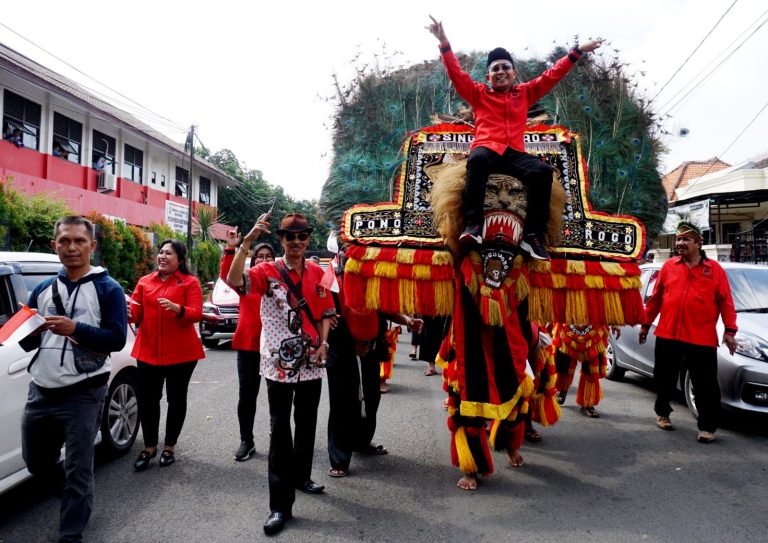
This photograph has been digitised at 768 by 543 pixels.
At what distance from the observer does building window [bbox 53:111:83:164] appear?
18984 millimetres

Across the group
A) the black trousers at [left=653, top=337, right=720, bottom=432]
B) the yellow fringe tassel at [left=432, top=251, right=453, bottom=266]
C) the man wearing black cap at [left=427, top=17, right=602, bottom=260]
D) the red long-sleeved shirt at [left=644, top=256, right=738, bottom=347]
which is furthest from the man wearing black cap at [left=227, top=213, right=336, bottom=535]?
the black trousers at [left=653, top=337, right=720, bottom=432]

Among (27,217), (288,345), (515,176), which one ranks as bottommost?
(288,345)

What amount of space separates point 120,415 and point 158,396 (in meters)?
0.42

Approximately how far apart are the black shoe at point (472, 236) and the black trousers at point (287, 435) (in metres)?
1.37

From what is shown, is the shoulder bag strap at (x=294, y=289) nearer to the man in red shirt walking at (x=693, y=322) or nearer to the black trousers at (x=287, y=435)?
the black trousers at (x=287, y=435)

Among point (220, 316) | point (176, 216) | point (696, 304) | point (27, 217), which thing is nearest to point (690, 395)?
point (696, 304)

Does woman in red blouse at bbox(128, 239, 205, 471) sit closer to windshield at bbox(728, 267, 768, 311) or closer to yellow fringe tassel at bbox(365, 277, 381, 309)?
yellow fringe tassel at bbox(365, 277, 381, 309)

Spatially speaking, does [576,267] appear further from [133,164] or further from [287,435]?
[133,164]

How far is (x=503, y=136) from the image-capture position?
3.77 m

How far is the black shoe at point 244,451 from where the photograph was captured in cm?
447

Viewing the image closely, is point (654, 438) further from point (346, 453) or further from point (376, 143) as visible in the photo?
point (376, 143)

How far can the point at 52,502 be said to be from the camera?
3.59 metres

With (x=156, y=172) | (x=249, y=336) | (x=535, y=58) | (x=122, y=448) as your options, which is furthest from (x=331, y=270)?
(x=156, y=172)

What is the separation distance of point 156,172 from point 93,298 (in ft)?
85.1
